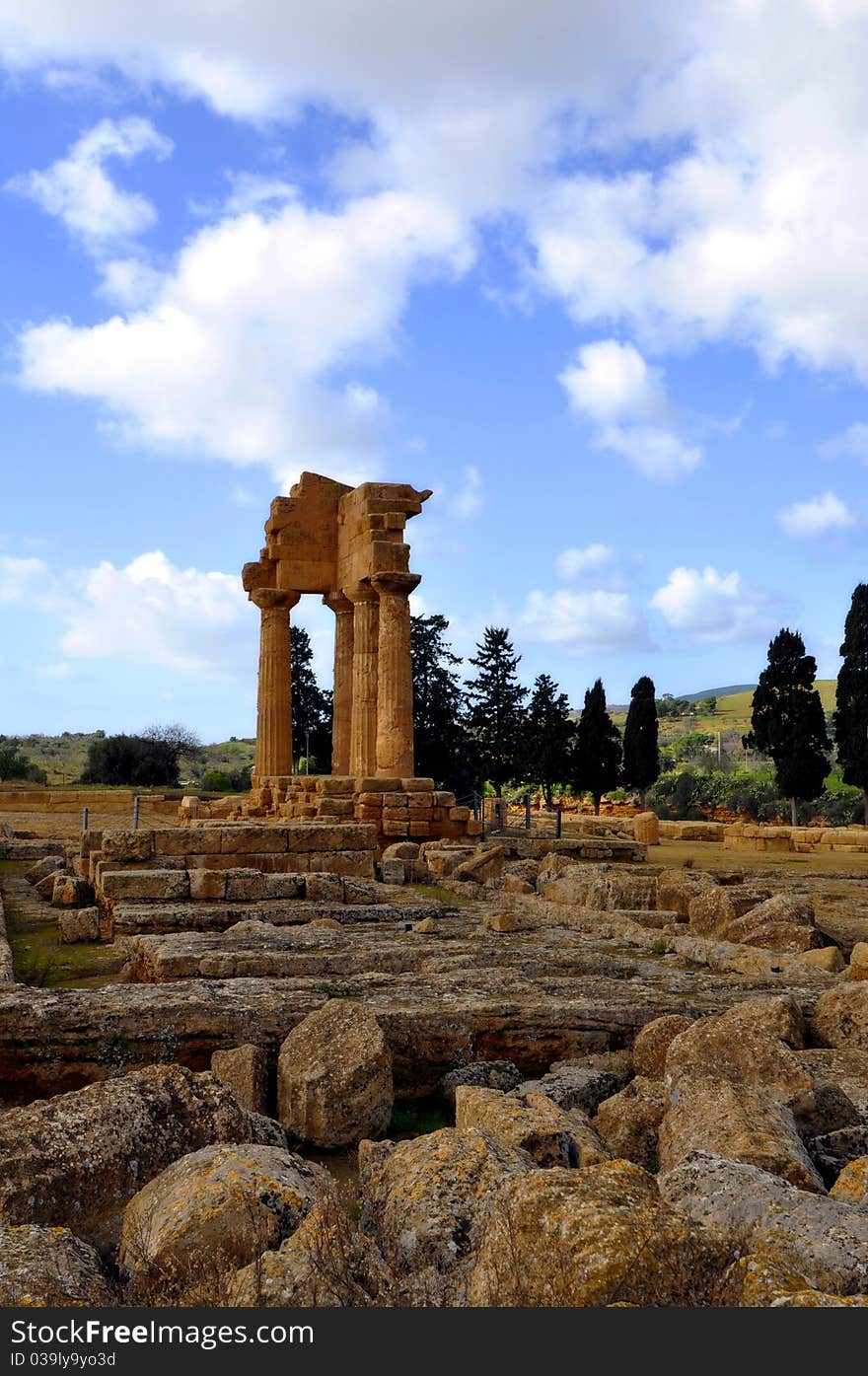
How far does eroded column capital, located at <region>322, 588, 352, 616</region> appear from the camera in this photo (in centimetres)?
2394

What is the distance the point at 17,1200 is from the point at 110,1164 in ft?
0.98

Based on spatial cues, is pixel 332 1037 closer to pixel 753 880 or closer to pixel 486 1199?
pixel 486 1199

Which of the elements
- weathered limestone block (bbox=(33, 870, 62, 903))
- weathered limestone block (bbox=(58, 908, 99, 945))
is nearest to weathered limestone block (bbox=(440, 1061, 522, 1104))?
weathered limestone block (bbox=(58, 908, 99, 945))

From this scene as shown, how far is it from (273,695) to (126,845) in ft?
45.9

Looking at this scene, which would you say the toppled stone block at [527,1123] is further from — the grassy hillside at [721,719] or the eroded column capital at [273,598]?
the grassy hillside at [721,719]

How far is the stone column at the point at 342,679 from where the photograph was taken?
2425 cm

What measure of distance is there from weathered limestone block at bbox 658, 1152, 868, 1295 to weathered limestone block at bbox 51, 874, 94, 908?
854cm

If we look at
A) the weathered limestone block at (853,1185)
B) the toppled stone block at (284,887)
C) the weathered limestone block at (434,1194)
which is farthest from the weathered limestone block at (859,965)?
the toppled stone block at (284,887)

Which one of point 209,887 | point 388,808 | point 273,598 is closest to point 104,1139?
point 209,887

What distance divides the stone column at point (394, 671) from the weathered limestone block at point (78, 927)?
1239 centimetres

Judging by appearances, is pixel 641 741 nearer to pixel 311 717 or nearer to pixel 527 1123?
pixel 311 717

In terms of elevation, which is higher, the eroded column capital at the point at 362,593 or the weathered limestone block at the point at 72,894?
the eroded column capital at the point at 362,593

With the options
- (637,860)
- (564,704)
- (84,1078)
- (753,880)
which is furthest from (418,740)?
(84,1078)

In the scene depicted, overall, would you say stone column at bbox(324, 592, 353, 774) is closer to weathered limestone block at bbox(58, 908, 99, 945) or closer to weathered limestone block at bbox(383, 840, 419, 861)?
weathered limestone block at bbox(383, 840, 419, 861)
